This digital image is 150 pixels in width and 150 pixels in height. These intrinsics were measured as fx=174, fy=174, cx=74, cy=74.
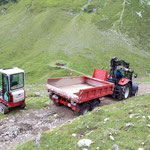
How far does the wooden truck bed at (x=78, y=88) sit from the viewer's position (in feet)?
36.4

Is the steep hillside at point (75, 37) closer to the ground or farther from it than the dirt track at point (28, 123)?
farther from it

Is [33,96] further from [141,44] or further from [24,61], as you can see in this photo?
[141,44]

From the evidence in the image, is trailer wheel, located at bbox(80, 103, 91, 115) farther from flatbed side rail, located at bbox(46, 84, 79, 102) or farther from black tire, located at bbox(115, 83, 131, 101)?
black tire, located at bbox(115, 83, 131, 101)

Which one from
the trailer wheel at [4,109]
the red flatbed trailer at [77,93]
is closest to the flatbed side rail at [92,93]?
the red flatbed trailer at [77,93]

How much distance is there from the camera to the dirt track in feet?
28.7

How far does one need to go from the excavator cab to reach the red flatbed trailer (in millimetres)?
2165

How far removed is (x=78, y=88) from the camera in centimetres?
1452

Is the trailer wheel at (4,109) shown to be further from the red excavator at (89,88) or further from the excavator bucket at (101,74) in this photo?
the excavator bucket at (101,74)

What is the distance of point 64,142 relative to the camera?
712cm

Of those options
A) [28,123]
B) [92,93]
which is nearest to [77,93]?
[92,93]

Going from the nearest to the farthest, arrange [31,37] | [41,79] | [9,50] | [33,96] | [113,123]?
1. [113,123]
2. [33,96]
3. [41,79]
4. [9,50]
5. [31,37]

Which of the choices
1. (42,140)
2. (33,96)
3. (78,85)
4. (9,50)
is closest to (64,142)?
(42,140)

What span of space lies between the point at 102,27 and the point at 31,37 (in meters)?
21.3

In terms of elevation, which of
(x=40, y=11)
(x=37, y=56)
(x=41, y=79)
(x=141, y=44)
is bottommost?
(x=41, y=79)
